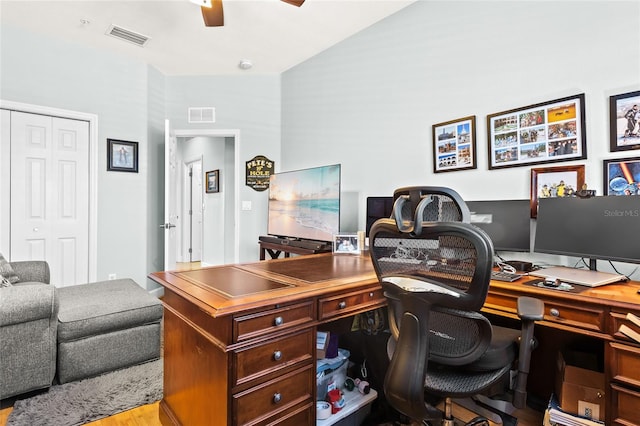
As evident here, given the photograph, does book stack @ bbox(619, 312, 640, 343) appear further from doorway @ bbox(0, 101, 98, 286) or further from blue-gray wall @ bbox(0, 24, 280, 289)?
doorway @ bbox(0, 101, 98, 286)

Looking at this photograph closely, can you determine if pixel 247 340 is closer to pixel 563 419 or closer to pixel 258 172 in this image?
pixel 563 419

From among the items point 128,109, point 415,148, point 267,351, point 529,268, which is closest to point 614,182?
point 529,268

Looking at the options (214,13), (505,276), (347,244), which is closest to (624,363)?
(505,276)

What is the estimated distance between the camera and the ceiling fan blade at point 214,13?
2366 millimetres

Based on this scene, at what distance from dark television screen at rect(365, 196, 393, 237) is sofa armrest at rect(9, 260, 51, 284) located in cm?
292

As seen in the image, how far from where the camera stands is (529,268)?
6.42 feet

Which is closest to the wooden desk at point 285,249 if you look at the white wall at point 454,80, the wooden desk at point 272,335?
the white wall at point 454,80

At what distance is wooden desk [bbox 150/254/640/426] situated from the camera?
1.22m

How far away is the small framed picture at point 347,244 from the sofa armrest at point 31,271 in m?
2.59

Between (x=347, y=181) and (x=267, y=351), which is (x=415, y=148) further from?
(x=267, y=351)

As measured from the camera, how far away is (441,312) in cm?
117

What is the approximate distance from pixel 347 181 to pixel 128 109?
9.36 feet

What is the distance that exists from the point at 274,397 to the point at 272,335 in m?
0.26

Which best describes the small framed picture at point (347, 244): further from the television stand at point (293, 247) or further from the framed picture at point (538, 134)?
the framed picture at point (538, 134)
